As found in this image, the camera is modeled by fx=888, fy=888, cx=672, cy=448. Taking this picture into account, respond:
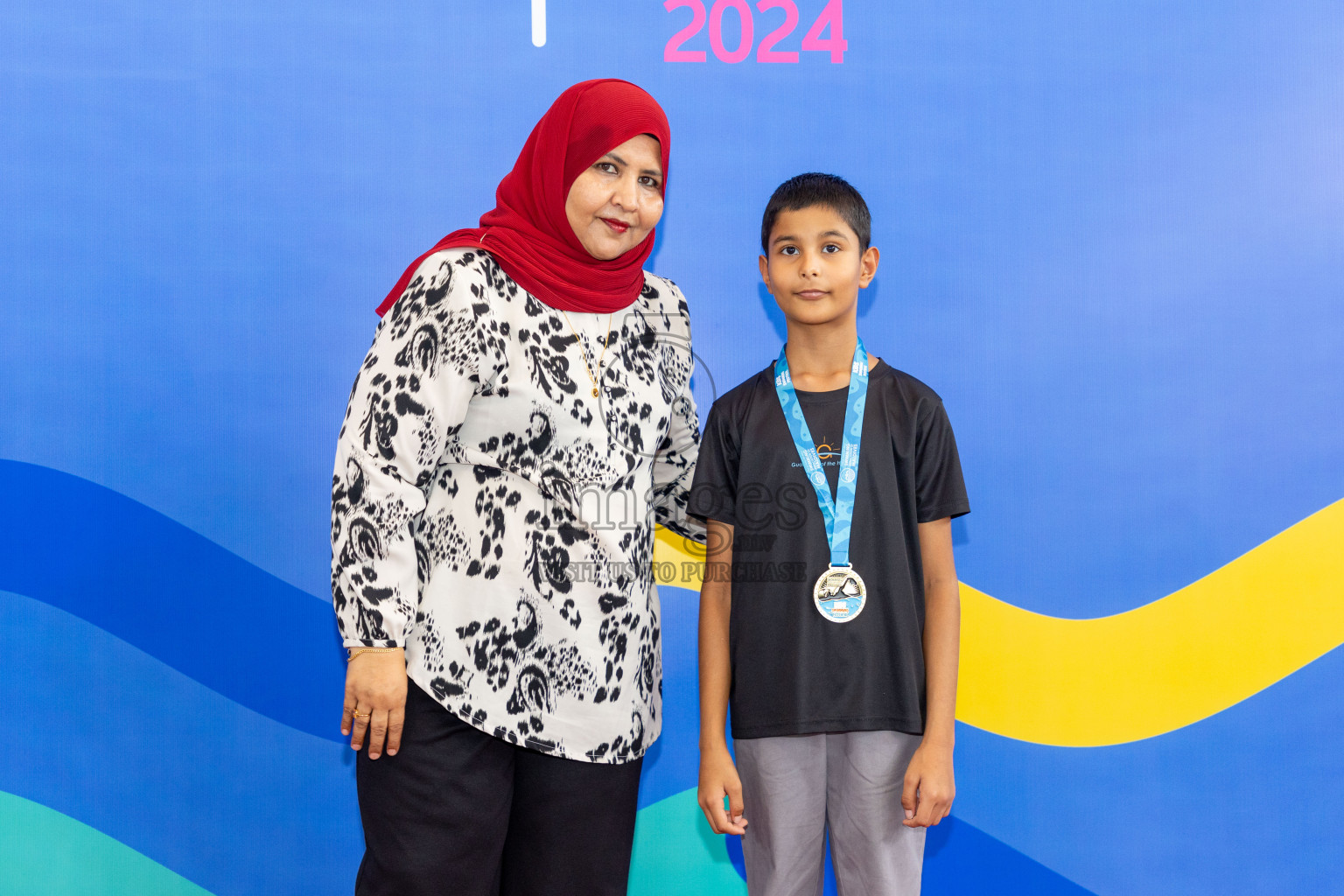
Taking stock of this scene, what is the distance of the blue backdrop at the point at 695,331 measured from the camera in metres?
2.10

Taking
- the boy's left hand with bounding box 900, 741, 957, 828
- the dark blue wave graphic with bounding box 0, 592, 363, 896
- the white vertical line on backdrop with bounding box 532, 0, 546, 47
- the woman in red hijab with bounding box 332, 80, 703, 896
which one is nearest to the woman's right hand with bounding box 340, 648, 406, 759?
the woman in red hijab with bounding box 332, 80, 703, 896

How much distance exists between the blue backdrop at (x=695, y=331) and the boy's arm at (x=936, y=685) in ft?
2.23

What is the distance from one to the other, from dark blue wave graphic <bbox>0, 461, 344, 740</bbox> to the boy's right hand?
42.4 inches

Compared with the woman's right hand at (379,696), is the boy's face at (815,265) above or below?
above

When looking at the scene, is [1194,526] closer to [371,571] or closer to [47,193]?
[371,571]

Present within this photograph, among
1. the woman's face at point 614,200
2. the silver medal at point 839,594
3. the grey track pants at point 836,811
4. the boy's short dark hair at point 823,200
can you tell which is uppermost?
the boy's short dark hair at point 823,200

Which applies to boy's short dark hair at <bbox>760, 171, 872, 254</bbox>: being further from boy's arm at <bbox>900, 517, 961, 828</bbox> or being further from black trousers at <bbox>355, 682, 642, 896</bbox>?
black trousers at <bbox>355, 682, 642, 896</bbox>

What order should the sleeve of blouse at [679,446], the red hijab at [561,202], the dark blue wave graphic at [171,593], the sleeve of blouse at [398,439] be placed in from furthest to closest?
the dark blue wave graphic at [171,593] → the sleeve of blouse at [679,446] → the red hijab at [561,202] → the sleeve of blouse at [398,439]

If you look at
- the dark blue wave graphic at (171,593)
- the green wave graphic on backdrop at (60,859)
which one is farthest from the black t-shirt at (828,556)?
the green wave graphic on backdrop at (60,859)

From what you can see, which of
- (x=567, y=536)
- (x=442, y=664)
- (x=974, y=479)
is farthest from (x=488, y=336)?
(x=974, y=479)

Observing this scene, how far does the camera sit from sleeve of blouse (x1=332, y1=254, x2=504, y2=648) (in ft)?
4.29

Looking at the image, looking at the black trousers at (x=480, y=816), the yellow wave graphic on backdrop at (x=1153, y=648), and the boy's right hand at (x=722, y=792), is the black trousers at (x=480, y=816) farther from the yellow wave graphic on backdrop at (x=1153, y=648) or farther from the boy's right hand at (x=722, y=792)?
the yellow wave graphic on backdrop at (x=1153, y=648)

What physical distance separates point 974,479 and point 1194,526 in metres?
0.54

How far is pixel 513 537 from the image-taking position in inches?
54.6
